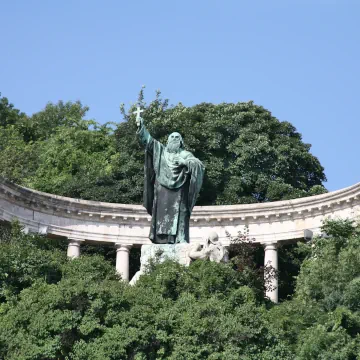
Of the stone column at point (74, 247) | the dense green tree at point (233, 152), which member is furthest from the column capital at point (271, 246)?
the stone column at point (74, 247)

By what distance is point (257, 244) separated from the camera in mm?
66188

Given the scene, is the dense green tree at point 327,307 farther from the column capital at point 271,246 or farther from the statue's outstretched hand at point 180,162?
the column capital at point 271,246

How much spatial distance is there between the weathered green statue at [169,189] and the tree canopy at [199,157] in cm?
2508

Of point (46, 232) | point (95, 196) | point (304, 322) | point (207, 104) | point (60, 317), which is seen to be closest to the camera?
point (60, 317)

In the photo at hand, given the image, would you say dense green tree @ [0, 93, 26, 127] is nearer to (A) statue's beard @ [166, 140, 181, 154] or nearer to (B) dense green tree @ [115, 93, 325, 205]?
(B) dense green tree @ [115, 93, 325, 205]

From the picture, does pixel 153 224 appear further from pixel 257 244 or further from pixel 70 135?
pixel 70 135

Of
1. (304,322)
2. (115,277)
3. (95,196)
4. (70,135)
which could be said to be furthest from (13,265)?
(70,135)

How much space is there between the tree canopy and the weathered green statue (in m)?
25.1

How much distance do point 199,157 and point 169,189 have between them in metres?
27.9

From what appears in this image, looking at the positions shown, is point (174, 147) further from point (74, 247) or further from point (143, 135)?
point (74, 247)

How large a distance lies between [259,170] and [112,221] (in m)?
9.61

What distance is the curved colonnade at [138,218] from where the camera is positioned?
63969 mm

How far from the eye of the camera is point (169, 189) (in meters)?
44.1

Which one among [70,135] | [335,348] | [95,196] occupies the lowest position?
[335,348]
